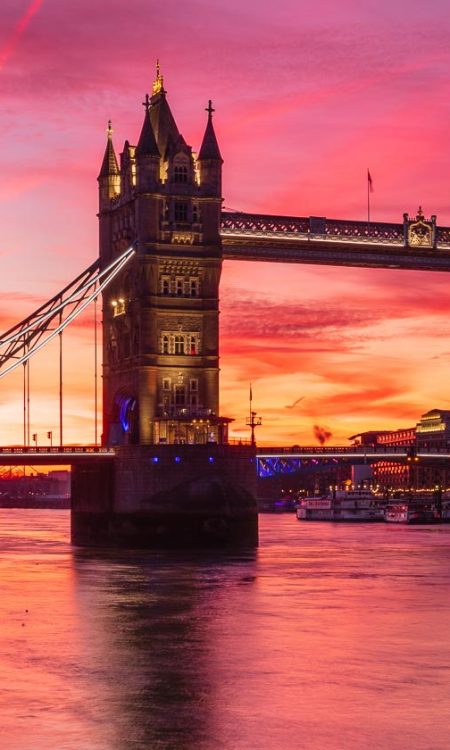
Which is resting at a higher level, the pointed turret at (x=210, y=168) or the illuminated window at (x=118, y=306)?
the pointed turret at (x=210, y=168)

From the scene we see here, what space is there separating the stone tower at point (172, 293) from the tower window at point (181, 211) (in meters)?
0.05

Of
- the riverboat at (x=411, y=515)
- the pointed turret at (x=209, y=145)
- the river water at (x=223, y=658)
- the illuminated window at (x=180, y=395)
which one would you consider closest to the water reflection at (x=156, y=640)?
the river water at (x=223, y=658)

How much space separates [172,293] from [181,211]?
4.26 metres

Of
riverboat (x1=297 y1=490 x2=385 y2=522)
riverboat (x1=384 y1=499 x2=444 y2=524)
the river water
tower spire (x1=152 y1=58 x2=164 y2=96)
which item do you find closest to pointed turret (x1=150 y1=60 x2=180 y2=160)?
tower spire (x1=152 y1=58 x2=164 y2=96)

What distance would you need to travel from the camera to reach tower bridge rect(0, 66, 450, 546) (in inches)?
2963

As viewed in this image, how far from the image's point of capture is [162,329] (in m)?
76.9

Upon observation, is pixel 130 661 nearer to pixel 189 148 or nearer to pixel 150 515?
pixel 150 515

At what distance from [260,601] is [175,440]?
1136 inches

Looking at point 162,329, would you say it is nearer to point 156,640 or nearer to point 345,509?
point 156,640

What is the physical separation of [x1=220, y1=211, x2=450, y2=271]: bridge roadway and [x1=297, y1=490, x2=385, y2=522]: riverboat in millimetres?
65412

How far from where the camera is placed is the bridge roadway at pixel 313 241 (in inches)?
3041

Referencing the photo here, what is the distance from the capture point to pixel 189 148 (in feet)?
255

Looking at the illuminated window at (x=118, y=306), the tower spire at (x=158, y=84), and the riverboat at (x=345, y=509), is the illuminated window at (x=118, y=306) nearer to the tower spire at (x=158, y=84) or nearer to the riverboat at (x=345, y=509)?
the tower spire at (x=158, y=84)

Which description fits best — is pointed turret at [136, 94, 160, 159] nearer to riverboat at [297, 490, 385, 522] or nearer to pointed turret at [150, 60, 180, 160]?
pointed turret at [150, 60, 180, 160]
